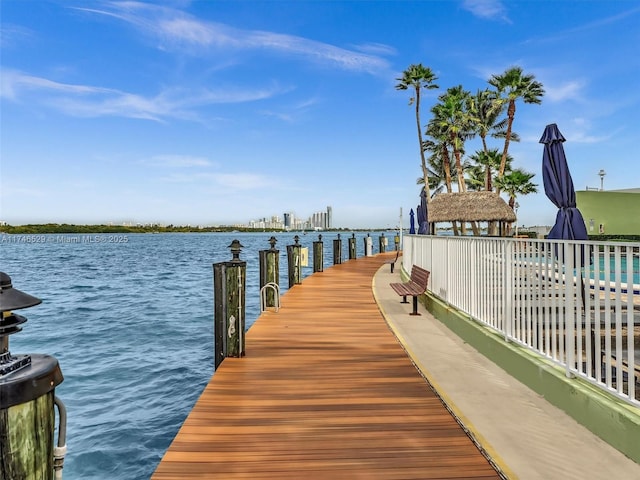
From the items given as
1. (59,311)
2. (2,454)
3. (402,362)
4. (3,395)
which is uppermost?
(3,395)

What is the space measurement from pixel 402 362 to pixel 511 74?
4477cm

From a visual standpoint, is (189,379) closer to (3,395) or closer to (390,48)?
(3,395)

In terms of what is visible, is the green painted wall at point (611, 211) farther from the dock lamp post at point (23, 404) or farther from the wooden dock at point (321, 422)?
the dock lamp post at point (23, 404)

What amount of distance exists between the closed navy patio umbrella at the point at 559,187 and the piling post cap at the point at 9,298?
8640mm

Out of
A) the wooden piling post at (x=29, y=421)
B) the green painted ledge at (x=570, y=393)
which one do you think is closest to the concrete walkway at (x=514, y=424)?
the green painted ledge at (x=570, y=393)

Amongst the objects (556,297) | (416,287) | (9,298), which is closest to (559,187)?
(416,287)

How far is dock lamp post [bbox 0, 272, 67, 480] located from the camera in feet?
5.87

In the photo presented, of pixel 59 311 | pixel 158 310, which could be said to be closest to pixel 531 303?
pixel 158 310

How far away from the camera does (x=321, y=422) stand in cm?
386

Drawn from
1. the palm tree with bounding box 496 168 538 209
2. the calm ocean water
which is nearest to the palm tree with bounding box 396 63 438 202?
the palm tree with bounding box 496 168 538 209

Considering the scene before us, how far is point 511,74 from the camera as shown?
42.1 metres

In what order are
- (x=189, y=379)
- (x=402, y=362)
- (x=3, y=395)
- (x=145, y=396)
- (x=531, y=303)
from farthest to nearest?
(x=189, y=379)
(x=145, y=396)
(x=402, y=362)
(x=531, y=303)
(x=3, y=395)

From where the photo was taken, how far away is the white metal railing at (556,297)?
3373 mm

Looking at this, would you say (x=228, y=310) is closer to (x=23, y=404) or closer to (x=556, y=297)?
(x=23, y=404)
